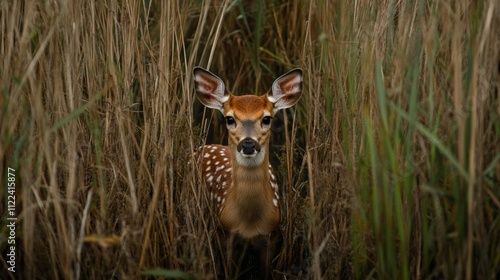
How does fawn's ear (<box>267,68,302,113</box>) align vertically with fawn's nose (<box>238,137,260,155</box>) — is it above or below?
above

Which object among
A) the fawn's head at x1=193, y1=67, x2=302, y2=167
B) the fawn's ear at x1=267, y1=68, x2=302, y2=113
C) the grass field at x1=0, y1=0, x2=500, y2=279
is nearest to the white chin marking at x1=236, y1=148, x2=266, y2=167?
the fawn's head at x1=193, y1=67, x2=302, y2=167

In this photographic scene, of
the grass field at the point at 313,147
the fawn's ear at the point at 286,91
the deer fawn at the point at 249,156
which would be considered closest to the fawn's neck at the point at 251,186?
the deer fawn at the point at 249,156

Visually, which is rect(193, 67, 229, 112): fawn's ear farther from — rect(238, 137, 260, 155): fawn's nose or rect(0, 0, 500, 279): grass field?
rect(238, 137, 260, 155): fawn's nose

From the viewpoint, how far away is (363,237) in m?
3.32

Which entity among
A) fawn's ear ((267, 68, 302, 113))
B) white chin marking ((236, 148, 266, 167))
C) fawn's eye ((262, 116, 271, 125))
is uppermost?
fawn's ear ((267, 68, 302, 113))

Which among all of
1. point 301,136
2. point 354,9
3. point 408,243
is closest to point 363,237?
point 408,243

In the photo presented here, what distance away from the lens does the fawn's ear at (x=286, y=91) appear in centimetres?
436

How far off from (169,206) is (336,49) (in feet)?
3.52

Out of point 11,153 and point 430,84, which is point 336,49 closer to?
point 430,84

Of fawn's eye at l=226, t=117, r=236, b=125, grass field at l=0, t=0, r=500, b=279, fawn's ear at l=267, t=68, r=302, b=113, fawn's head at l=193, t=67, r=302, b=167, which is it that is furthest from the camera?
fawn's ear at l=267, t=68, r=302, b=113

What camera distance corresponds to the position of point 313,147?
4008 millimetres

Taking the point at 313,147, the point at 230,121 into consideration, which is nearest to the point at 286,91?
the point at 230,121

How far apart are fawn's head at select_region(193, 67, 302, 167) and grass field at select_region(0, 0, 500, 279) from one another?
0.48 ft

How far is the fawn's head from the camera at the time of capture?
4137mm
